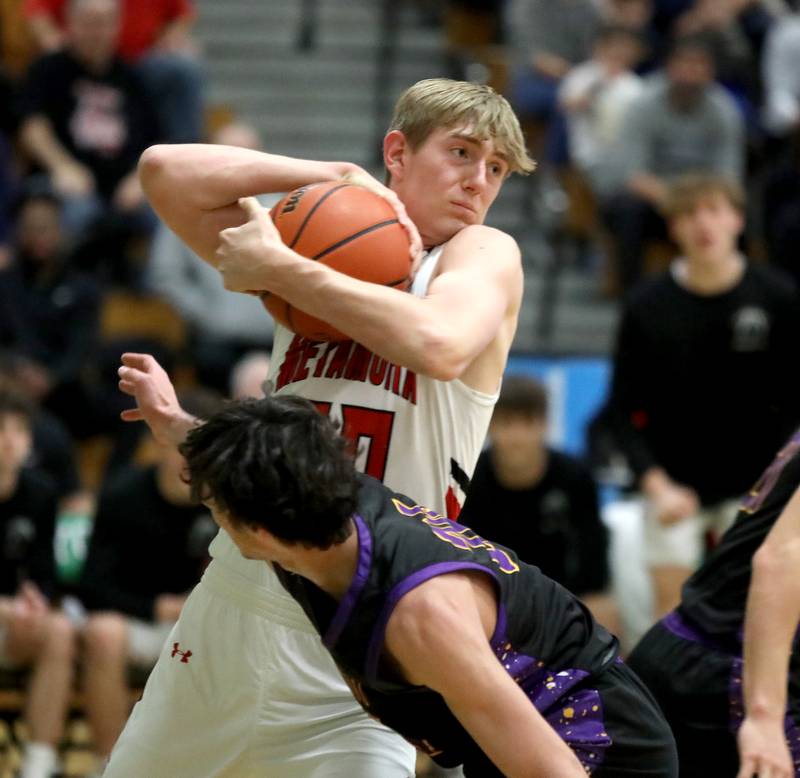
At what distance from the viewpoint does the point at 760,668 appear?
352 cm

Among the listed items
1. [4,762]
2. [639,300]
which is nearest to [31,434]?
[4,762]

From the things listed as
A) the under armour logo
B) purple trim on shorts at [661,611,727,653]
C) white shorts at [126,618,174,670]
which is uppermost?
purple trim on shorts at [661,611,727,653]

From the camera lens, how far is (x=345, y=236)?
3486 mm

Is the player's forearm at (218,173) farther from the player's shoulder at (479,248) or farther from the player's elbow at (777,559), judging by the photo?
the player's elbow at (777,559)

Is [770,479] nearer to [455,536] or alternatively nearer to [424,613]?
[455,536]

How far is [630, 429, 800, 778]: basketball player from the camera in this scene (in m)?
3.51

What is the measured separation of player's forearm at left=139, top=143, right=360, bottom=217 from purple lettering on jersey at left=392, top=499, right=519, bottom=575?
36.2 inches

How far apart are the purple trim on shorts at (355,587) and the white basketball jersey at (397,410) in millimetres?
555

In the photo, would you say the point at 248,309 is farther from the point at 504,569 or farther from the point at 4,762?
the point at 504,569

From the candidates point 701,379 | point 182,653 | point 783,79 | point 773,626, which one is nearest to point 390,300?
point 182,653

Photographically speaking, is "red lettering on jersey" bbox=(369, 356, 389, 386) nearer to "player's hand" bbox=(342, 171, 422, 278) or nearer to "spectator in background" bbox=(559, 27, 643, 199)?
"player's hand" bbox=(342, 171, 422, 278)

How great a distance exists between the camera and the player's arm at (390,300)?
10.9 feet

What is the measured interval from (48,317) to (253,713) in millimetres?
5411

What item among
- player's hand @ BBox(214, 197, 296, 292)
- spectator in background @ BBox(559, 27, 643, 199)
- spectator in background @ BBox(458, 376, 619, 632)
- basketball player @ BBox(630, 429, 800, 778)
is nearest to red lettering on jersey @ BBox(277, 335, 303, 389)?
player's hand @ BBox(214, 197, 296, 292)
